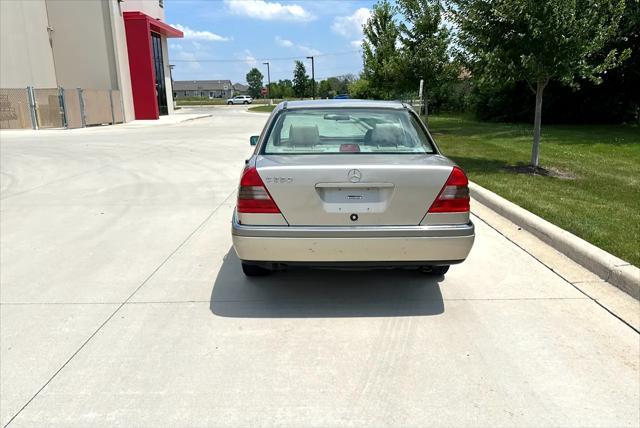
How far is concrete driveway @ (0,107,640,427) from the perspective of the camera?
9.18 ft

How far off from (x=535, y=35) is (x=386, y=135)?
18.8 ft

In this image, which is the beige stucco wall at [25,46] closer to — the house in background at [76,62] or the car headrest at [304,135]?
the house in background at [76,62]

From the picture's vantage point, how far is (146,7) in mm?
36531

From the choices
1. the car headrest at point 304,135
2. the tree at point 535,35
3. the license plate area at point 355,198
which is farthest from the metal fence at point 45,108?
the license plate area at point 355,198

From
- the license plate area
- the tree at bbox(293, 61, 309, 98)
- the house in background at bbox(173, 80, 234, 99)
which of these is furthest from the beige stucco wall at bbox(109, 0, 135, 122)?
the house in background at bbox(173, 80, 234, 99)

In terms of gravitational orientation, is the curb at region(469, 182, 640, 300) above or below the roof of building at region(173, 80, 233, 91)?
below

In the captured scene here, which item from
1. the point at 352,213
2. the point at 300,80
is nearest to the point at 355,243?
the point at 352,213

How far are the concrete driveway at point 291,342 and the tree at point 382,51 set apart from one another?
1500 centimetres

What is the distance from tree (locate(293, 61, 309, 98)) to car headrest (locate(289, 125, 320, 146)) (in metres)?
82.1

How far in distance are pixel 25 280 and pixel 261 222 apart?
8.34 feet

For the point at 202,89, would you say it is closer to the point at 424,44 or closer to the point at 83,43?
the point at 83,43

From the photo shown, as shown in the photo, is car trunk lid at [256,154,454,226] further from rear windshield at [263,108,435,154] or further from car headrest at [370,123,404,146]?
car headrest at [370,123,404,146]

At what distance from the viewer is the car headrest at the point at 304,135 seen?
4.48 meters

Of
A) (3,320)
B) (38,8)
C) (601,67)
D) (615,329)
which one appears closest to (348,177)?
(615,329)
